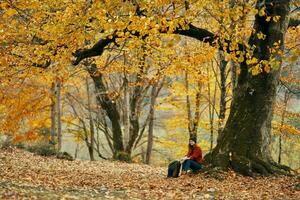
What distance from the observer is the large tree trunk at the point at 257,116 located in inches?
569

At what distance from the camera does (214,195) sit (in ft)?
35.8

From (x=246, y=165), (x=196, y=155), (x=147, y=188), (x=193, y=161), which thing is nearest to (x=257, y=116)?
(x=246, y=165)

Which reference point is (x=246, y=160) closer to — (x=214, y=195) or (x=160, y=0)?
(x=214, y=195)

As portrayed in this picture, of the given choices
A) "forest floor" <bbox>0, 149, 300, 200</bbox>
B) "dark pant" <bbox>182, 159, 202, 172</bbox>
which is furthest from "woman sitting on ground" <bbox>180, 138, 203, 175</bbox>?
"forest floor" <bbox>0, 149, 300, 200</bbox>

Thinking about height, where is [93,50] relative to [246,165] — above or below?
above

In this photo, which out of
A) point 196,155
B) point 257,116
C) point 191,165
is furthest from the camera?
point 196,155

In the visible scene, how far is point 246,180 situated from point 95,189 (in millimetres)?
4683

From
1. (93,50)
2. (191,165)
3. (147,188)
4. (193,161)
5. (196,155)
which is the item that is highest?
(93,50)

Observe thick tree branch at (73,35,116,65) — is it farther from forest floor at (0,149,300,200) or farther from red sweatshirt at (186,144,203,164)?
red sweatshirt at (186,144,203,164)

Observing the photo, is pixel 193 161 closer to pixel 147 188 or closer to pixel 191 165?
pixel 191 165

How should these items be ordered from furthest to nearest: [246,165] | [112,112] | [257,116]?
[112,112]
[257,116]
[246,165]

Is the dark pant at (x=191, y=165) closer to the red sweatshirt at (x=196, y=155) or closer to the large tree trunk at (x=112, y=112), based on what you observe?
the red sweatshirt at (x=196, y=155)

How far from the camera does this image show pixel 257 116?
47.9 ft

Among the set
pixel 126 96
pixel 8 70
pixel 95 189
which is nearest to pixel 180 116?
pixel 126 96
